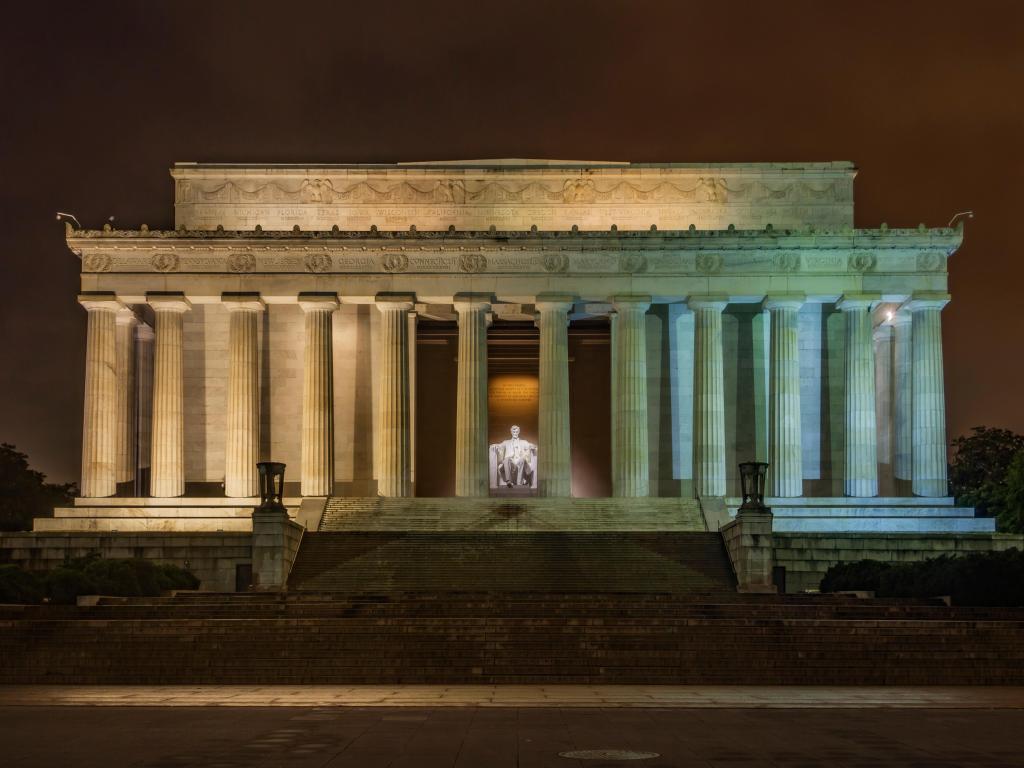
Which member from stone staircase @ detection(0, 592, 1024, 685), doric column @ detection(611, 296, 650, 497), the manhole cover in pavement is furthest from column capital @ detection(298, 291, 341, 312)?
the manhole cover in pavement

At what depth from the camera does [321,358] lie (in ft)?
213

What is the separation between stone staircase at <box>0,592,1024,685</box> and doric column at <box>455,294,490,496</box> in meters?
28.4

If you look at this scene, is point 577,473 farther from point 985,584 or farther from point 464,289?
point 985,584

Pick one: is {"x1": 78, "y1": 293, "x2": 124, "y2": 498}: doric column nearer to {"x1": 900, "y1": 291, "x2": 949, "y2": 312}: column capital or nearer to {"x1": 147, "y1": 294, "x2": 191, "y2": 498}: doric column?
{"x1": 147, "y1": 294, "x2": 191, "y2": 498}: doric column

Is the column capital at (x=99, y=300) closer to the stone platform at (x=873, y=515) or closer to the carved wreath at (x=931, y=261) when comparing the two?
the stone platform at (x=873, y=515)

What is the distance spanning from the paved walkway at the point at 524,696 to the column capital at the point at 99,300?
36.1m

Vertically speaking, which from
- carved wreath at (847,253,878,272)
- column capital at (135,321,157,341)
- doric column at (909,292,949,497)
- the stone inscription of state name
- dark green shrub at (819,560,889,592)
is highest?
the stone inscription of state name

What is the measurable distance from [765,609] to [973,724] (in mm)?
14481

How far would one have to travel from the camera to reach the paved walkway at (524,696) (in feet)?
84.6

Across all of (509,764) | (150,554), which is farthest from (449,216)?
(509,764)

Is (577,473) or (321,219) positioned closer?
(321,219)

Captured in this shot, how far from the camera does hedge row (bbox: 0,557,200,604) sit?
39656 mm

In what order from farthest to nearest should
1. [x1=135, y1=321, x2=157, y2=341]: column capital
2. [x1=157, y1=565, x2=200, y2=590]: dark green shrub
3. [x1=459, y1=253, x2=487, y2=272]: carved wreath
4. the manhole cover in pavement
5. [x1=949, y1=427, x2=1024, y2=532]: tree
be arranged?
1. [x1=949, y1=427, x2=1024, y2=532]: tree
2. [x1=135, y1=321, x2=157, y2=341]: column capital
3. [x1=459, y1=253, x2=487, y2=272]: carved wreath
4. [x1=157, y1=565, x2=200, y2=590]: dark green shrub
5. the manhole cover in pavement

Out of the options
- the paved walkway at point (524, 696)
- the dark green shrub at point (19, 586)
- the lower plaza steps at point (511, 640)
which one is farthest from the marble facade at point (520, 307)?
the paved walkway at point (524, 696)
